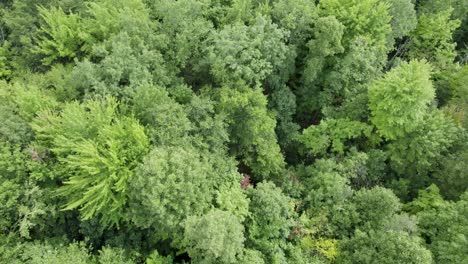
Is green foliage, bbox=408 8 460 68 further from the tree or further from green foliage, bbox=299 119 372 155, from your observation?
the tree

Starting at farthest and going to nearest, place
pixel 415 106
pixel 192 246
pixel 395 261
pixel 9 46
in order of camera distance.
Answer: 1. pixel 9 46
2. pixel 415 106
3. pixel 192 246
4. pixel 395 261

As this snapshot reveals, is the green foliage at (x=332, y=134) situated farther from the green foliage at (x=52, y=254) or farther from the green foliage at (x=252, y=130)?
the green foliage at (x=52, y=254)

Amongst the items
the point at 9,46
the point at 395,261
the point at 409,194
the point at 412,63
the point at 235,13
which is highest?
the point at 412,63

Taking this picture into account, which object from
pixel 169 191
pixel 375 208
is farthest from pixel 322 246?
pixel 169 191

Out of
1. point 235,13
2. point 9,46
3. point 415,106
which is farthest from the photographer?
point 9,46

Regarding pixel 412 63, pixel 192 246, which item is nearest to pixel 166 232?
pixel 192 246

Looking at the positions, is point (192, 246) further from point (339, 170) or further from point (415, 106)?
point (415, 106)

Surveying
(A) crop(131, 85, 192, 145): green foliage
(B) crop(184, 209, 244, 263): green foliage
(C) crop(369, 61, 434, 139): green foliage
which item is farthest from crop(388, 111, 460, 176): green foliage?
(A) crop(131, 85, 192, 145): green foliage
